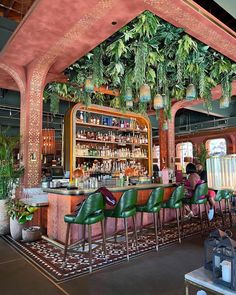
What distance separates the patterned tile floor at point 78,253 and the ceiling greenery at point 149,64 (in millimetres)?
3025

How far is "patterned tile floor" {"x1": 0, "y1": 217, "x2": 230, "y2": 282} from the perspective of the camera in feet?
10.9

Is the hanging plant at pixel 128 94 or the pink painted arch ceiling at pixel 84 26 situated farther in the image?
the hanging plant at pixel 128 94

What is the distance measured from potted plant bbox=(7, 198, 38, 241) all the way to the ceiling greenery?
265 cm

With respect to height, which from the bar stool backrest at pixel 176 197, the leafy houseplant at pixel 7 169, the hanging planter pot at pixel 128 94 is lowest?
the bar stool backrest at pixel 176 197

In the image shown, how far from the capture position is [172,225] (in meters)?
5.74

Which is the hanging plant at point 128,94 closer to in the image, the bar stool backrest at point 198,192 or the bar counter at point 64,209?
the bar counter at point 64,209

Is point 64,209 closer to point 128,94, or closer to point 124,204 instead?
point 124,204

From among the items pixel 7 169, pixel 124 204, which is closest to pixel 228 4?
pixel 124 204

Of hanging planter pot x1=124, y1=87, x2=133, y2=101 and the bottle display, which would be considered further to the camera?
the bottle display

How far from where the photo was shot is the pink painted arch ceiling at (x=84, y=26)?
11.4 feet

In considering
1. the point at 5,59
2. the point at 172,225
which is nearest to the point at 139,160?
the point at 172,225

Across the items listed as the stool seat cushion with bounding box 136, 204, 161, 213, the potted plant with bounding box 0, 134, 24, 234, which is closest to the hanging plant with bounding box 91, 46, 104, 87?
the potted plant with bounding box 0, 134, 24, 234

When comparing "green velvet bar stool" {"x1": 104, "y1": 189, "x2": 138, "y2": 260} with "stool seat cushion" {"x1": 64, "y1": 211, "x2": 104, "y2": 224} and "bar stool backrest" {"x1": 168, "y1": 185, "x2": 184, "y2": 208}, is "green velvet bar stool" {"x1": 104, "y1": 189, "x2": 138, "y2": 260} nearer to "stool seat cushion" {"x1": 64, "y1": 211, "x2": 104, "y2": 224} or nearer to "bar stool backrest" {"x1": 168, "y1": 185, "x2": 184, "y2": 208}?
"stool seat cushion" {"x1": 64, "y1": 211, "x2": 104, "y2": 224}

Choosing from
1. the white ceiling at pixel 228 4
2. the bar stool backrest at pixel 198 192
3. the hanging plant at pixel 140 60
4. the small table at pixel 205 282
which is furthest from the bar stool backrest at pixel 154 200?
the white ceiling at pixel 228 4
